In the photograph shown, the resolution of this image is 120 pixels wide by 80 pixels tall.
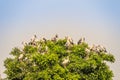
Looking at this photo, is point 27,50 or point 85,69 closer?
point 85,69

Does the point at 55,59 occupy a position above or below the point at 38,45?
below

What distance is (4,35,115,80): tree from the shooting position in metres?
54.7

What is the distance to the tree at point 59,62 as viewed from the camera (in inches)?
2153

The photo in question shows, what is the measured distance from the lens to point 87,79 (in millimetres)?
56188

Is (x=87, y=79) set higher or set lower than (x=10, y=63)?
lower

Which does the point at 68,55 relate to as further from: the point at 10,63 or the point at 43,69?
the point at 10,63

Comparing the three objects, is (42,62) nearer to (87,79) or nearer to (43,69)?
(43,69)

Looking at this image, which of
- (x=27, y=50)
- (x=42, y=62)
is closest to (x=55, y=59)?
(x=42, y=62)

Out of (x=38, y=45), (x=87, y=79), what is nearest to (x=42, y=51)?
(x=38, y=45)

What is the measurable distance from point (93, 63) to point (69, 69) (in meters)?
2.65

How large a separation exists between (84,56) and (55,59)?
442cm

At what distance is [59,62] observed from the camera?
5594 centimetres

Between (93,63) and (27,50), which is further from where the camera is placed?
(27,50)

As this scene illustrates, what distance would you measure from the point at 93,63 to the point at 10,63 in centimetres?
999
